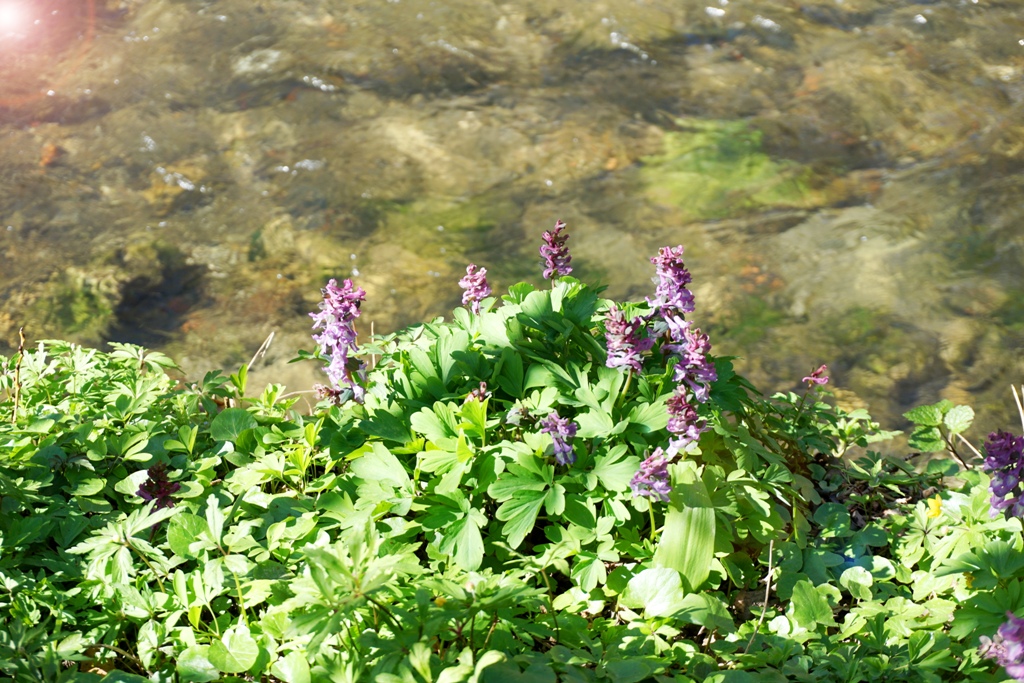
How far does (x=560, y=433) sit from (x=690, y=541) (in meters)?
0.40

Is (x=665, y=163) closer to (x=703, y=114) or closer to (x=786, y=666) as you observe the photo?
(x=703, y=114)

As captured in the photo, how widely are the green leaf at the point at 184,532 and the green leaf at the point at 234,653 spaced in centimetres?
23

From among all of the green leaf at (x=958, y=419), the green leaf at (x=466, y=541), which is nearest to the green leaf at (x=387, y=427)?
the green leaf at (x=466, y=541)

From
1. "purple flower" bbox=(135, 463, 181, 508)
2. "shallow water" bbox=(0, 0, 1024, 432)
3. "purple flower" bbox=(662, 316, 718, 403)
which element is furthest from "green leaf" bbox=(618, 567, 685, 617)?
"shallow water" bbox=(0, 0, 1024, 432)

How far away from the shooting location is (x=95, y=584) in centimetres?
203

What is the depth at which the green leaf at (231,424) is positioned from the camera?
2.47 m

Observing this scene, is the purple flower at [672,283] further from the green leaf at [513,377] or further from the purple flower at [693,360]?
the green leaf at [513,377]

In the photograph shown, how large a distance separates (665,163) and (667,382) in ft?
12.7

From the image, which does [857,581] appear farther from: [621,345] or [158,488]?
[158,488]

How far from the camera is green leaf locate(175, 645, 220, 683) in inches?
71.7

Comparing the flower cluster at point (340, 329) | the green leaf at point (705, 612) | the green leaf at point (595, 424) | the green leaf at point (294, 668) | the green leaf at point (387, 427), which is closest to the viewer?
the green leaf at point (294, 668)

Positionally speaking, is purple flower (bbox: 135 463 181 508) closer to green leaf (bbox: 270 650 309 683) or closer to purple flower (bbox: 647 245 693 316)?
green leaf (bbox: 270 650 309 683)

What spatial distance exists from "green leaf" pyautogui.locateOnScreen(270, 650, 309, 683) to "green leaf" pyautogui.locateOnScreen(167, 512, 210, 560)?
0.38 m

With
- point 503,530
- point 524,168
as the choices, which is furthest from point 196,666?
point 524,168
